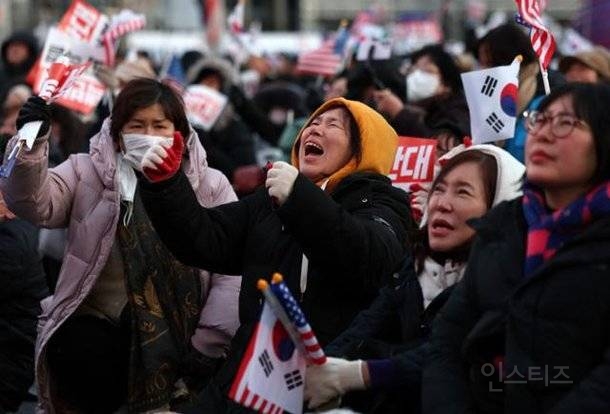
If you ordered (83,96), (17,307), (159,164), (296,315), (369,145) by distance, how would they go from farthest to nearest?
(83,96) → (17,307) → (369,145) → (159,164) → (296,315)

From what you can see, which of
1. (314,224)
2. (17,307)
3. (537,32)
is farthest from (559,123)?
(17,307)

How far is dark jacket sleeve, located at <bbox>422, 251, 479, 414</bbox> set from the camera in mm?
3699

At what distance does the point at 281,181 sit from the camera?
4.45m

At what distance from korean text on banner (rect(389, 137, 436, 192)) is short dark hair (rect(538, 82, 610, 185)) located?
2628mm

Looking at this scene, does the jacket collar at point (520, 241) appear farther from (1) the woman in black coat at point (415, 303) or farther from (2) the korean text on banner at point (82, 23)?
(2) the korean text on banner at point (82, 23)

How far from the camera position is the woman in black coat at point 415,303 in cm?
408

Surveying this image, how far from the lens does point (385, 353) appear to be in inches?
168

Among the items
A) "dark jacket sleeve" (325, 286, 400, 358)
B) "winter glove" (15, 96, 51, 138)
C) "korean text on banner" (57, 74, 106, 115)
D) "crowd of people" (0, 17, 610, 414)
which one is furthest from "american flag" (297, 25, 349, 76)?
"dark jacket sleeve" (325, 286, 400, 358)

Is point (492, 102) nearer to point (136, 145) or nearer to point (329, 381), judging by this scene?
point (136, 145)

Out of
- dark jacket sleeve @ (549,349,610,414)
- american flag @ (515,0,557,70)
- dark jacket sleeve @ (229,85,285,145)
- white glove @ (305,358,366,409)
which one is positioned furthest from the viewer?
dark jacket sleeve @ (229,85,285,145)

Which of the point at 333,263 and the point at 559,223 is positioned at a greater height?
the point at 559,223

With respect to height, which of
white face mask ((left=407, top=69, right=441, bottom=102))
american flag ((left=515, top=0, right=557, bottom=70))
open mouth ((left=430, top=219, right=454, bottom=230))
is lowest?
white face mask ((left=407, top=69, right=441, bottom=102))

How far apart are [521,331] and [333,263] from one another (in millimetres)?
1156

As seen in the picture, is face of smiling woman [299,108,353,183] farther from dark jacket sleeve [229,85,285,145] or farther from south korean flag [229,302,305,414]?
dark jacket sleeve [229,85,285,145]
